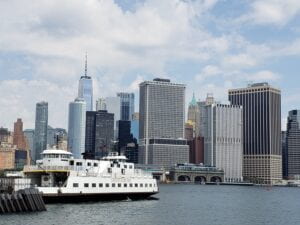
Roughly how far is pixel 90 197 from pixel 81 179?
3.49 metres

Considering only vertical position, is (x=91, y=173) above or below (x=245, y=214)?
above

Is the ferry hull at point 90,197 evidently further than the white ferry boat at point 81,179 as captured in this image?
No

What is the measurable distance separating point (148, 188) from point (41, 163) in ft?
64.3

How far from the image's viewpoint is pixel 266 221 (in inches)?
2960

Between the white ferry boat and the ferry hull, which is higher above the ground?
the white ferry boat

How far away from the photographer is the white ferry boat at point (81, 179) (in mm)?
80125

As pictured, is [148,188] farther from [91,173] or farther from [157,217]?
[157,217]

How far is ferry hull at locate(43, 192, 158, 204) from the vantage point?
78319 mm

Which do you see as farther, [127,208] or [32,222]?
[127,208]

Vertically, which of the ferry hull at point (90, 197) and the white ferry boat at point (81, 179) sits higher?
the white ferry boat at point (81, 179)

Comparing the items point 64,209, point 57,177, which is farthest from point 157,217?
point 57,177

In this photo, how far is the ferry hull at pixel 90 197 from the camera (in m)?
78.3

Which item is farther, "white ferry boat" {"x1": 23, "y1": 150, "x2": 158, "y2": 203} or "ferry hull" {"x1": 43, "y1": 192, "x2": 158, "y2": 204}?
"white ferry boat" {"x1": 23, "y1": 150, "x2": 158, "y2": 203}

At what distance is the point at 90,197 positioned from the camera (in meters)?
83.5
